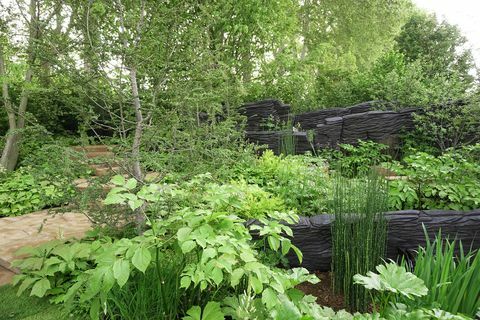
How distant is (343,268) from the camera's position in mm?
2100

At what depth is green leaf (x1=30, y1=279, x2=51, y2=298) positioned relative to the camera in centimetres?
190

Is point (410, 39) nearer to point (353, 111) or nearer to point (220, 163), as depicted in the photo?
point (353, 111)

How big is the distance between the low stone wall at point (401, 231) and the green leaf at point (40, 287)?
65.9 inches

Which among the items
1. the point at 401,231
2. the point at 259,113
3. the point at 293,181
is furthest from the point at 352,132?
the point at 401,231

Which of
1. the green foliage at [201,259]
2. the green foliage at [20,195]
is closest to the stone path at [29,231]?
the green foliage at [20,195]

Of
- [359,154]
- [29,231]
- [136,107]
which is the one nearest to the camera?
[136,107]

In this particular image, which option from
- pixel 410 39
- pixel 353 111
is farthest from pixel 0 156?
pixel 410 39

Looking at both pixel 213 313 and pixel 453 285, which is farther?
pixel 453 285

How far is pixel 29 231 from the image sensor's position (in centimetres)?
307

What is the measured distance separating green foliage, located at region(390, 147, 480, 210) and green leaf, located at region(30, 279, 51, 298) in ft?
8.44

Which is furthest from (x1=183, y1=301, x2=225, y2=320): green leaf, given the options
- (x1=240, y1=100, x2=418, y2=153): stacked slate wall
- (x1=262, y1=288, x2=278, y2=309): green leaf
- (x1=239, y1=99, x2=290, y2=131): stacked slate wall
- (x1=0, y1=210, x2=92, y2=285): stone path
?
(x1=239, y1=99, x2=290, y2=131): stacked slate wall

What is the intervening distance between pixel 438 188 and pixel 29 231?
12.2ft

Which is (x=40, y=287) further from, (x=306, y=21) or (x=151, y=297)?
(x=306, y=21)

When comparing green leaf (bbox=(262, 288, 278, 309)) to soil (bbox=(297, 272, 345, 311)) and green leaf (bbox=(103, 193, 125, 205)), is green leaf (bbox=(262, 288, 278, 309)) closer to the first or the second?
green leaf (bbox=(103, 193, 125, 205))
